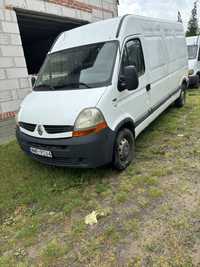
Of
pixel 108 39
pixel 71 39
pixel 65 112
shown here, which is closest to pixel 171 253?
pixel 65 112

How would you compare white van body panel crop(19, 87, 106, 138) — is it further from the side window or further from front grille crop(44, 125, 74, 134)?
the side window

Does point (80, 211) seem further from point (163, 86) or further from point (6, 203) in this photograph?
point (163, 86)

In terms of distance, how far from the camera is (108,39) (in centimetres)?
382

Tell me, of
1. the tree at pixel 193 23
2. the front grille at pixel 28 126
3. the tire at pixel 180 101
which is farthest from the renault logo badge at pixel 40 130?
the tree at pixel 193 23

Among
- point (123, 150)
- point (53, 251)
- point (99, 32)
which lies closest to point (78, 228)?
point (53, 251)

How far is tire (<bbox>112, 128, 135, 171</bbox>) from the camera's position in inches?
138

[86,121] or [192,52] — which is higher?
[192,52]

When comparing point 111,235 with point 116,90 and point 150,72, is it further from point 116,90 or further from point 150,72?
point 150,72

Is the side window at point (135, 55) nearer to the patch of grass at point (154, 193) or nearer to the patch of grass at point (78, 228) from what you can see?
the patch of grass at point (154, 193)

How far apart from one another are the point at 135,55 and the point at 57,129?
2.07 meters

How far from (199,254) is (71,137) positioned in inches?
78.1

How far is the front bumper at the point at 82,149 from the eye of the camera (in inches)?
121

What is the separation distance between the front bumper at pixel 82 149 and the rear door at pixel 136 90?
69 cm

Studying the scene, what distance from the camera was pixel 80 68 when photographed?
381 centimetres
